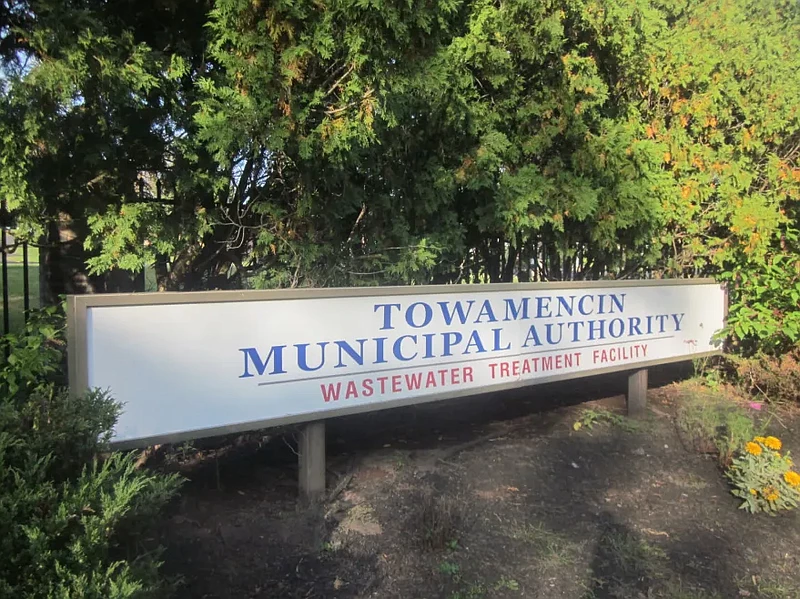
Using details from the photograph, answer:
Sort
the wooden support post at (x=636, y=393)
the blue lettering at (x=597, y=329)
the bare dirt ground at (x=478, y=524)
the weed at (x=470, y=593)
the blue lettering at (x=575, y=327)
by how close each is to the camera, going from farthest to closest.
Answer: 1. the wooden support post at (x=636, y=393)
2. the blue lettering at (x=597, y=329)
3. the blue lettering at (x=575, y=327)
4. the bare dirt ground at (x=478, y=524)
5. the weed at (x=470, y=593)

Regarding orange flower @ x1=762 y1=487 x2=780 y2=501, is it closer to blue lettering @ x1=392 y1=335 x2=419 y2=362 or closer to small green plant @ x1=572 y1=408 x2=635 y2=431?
small green plant @ x1=572 y1=408 x2=635 y2=431

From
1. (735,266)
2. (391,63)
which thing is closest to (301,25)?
(391,63)

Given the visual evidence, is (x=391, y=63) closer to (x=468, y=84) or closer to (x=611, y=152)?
(x=468, y=84)

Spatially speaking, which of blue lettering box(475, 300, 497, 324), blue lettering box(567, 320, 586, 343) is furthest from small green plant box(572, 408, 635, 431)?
blue lettering box(475, 300, 497, 324)

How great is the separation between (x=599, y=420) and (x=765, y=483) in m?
1.64

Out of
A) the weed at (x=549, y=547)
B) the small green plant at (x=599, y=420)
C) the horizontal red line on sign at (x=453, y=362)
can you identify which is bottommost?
the weed at (x=549, y=547)

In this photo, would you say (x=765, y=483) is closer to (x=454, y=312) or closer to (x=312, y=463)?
(x=454, y=312)

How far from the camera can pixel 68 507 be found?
1.89 metres

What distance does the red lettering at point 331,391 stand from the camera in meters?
3.48

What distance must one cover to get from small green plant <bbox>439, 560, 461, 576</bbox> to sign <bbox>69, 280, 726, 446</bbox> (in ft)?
3.21

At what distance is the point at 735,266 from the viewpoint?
19.8 feet

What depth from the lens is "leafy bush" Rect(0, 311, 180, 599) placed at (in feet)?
5.78

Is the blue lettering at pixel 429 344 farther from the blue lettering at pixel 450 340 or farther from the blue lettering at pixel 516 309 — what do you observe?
the blue lettering at pixel 516 309

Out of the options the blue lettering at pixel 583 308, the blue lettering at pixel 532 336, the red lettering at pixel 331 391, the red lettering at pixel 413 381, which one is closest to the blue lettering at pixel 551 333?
the blue lettering at pixel 532 336
